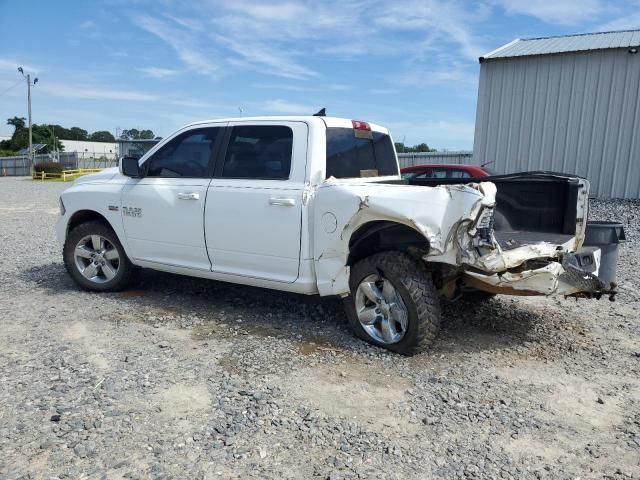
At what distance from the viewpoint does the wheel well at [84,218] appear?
232 inches

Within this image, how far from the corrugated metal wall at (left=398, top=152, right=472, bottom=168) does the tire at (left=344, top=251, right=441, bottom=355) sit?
18.0 metres

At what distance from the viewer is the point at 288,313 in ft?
17.1

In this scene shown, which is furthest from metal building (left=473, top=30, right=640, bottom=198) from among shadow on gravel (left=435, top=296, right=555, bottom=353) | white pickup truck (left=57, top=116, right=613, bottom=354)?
white pickup truck (left=57, top=116, right=613, bottom=354)

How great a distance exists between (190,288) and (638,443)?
457cm

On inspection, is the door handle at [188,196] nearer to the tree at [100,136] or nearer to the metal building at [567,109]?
the metal building at [567,109]

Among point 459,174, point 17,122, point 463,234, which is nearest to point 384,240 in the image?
point 463,234

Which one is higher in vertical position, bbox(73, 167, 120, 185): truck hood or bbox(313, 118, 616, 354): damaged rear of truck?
bbox(73, 167, 120, 185): truck hood

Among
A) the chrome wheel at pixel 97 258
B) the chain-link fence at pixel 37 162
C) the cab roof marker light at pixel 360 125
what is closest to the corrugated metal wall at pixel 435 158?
the cab roof marker light at pixel 360 125

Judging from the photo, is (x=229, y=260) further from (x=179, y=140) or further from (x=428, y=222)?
(x=428, y=222)

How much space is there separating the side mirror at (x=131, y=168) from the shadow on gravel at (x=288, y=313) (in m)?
1.31

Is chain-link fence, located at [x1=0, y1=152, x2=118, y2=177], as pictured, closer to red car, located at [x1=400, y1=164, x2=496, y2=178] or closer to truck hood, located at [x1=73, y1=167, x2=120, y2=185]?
red car, located at [x1=400, y1=164, x2=496, y2=178]

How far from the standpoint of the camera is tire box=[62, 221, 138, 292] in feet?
18.8

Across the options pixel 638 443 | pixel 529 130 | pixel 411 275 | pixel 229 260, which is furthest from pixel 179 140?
pixel 529 130

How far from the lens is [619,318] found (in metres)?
5.16
